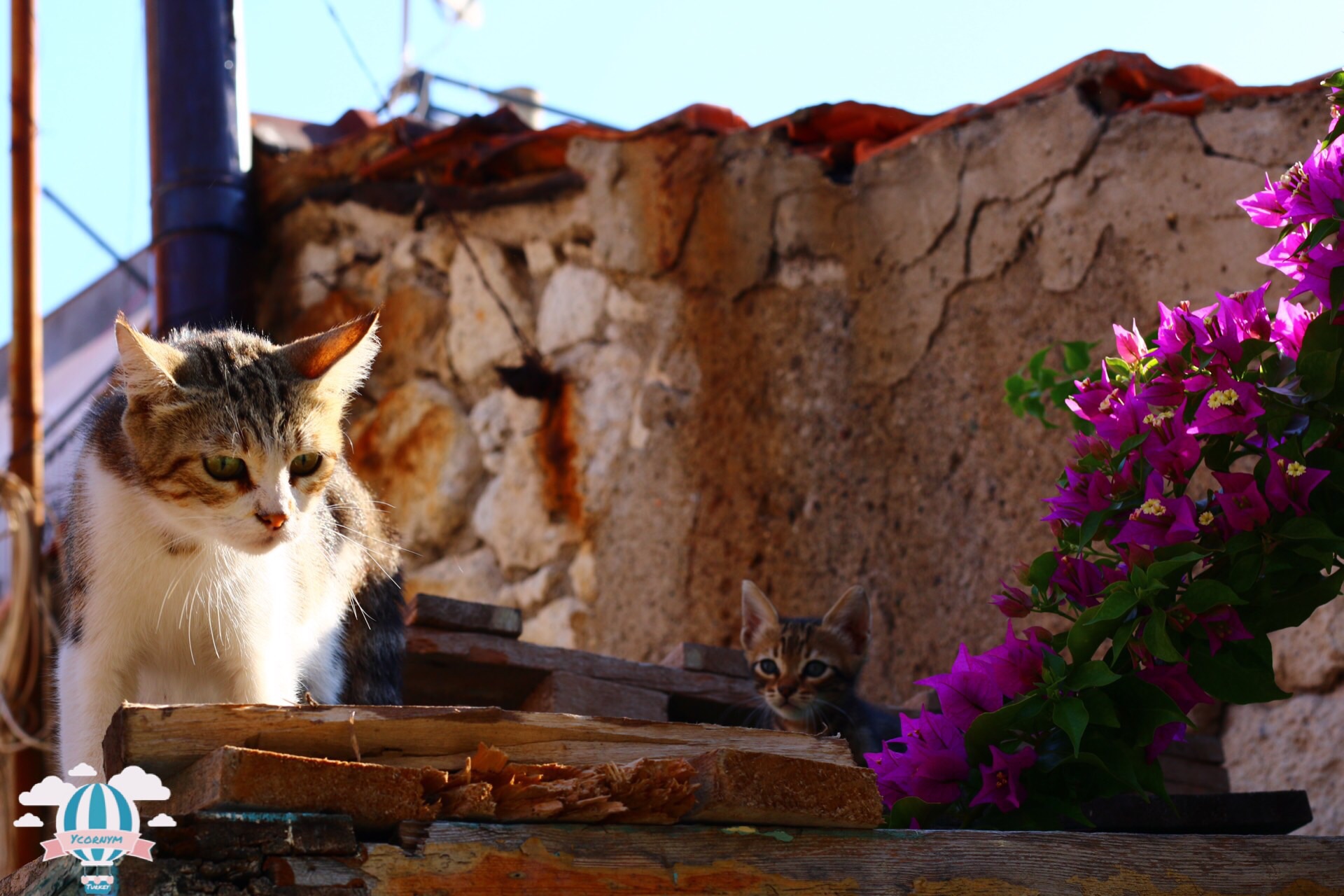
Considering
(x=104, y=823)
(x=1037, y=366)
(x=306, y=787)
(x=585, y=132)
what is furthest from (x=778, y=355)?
(x=104, y=823)

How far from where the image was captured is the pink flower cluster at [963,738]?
6.66 ft

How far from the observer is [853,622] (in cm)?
363

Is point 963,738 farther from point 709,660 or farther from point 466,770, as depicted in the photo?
point 709,660

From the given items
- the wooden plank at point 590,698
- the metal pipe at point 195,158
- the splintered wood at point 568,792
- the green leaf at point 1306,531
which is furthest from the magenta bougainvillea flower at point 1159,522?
the metal pipe at point 195,158

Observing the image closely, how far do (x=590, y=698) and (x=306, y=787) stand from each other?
63.7 inches

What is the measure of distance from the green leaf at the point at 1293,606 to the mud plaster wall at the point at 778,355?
152cm

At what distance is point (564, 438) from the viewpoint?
15.4 ft

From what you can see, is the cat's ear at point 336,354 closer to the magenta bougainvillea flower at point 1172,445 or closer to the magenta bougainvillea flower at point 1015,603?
the magenta bougainvillea flower at point 1015,603

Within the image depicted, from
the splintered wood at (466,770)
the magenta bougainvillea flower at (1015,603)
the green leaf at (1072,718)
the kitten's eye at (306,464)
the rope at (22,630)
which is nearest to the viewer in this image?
the splintered wood at (466,770)

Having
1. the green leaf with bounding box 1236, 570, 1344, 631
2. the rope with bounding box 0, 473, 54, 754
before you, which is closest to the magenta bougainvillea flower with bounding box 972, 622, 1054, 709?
the green leaf with bounding box 1236, 570, 1344, 631

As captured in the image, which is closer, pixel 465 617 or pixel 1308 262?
pixel 1308 262

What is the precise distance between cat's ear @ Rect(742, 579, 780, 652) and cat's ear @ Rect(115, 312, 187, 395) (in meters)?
1.75

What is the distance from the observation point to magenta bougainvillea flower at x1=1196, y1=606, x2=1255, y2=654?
6.49 feet

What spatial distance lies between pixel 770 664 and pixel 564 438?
1476 mm
